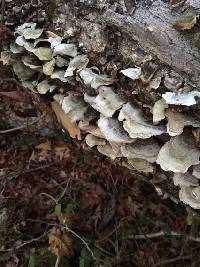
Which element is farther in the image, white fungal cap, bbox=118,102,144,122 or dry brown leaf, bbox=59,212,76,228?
dry brown leaf, bbox=59,212,76,228

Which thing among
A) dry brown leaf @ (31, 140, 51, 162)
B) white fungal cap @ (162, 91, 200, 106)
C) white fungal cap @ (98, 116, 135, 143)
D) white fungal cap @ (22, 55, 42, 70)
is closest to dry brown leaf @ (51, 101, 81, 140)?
white fungal cap @ (22, 55, 42, 70)

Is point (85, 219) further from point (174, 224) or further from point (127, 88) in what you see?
point (127, 88)

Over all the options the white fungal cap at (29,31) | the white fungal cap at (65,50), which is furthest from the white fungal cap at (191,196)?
the white fungal cap at (29,31)

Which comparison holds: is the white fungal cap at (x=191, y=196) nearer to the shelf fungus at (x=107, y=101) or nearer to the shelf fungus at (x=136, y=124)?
the shelf fungus at (x=136, y=124)

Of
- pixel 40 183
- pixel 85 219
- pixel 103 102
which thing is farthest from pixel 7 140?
pixel 103 102

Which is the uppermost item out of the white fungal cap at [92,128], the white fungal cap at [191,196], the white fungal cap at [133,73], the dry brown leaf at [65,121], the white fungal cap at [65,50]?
the white fungal cap at [133,73]

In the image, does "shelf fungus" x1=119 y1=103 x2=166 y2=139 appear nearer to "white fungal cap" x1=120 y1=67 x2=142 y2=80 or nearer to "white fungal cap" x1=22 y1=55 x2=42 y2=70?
"white fungal cap" x1=120 y1=67 x2=142 y2=80
